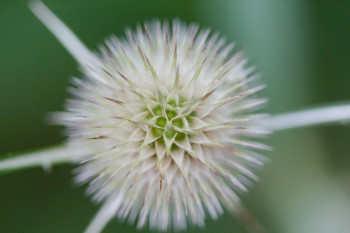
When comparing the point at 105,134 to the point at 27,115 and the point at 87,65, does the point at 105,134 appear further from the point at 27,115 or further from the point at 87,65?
the point at 27,115

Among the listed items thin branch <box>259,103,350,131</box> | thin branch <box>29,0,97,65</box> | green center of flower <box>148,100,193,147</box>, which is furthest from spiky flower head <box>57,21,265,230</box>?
thin branch <box>259,103,350,131</box>

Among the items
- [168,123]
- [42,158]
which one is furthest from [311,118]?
[42,158]

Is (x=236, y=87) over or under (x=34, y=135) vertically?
under

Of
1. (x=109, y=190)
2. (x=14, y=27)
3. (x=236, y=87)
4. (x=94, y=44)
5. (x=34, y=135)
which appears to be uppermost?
(x=14, y=27)

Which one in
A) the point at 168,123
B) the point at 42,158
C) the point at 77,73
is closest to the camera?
the point at 168,123

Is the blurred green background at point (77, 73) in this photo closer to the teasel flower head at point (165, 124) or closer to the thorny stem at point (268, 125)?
the thorny stem at point (268, 125)

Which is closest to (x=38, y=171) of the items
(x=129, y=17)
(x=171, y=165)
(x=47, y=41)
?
(x=47, y=41)

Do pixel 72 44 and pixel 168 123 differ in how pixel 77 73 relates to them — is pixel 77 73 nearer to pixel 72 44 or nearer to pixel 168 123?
pixel 72 44
